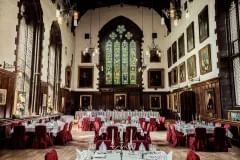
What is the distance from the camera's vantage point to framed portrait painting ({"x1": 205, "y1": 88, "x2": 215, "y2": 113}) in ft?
35.4

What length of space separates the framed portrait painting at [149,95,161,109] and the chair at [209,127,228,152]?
12.8m

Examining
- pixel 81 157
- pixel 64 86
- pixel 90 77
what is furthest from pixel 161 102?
pixel 81 157

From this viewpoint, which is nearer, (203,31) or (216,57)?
(216,57)

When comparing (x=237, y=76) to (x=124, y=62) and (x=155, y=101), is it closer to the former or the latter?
(x=155, y=101)

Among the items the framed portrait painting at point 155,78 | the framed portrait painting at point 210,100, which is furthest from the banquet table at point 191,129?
the framed portrait painting at point 155,78

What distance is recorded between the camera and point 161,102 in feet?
66.6

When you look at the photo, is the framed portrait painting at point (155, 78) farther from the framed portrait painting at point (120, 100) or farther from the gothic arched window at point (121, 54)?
the framed portrait painting at point (120, 100)

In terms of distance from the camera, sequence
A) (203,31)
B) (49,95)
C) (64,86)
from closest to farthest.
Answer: (203,31) < (49,95) < (64,86)

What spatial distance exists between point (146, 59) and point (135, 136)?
48.0 ft

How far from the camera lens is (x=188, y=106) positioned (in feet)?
44.4

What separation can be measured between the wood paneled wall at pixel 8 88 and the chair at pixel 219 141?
754 cm

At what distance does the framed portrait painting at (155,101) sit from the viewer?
20297 mm

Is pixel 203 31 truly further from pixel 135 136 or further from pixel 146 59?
pixel 146 59

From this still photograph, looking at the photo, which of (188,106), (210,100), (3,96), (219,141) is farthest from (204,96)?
(3,96)
